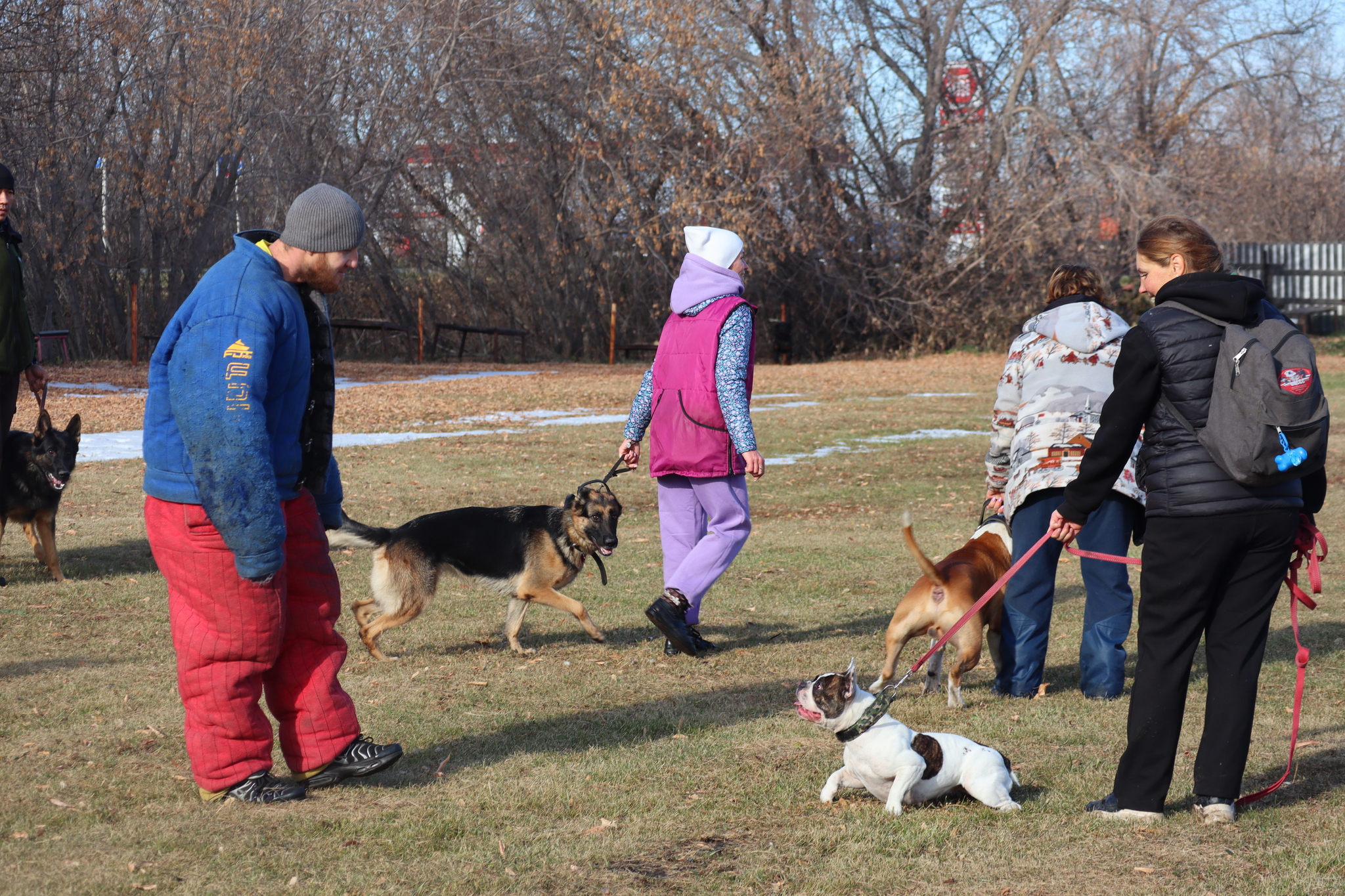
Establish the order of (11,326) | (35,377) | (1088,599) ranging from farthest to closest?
(35,377) → (11,326) → (1088,599)

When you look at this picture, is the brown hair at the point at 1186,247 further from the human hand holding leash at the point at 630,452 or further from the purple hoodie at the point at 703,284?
the human hand holding leash at the point at 630,452

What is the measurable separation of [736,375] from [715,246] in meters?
0.64

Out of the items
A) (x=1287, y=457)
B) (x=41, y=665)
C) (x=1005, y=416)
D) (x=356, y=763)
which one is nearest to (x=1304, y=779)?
(x=1287, y=457)

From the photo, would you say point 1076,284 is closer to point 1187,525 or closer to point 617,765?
point 1187,525

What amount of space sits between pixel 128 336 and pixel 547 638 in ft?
70.1

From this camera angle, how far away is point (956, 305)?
28.1 m

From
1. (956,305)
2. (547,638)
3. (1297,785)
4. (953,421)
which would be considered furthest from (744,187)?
(1297,785)

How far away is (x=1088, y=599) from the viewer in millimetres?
5250

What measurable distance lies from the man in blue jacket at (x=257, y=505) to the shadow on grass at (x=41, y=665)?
6.52 ft

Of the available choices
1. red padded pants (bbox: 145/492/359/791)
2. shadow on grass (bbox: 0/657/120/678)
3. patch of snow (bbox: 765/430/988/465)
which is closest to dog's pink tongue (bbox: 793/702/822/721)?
red padded pants (bbox: 145/492/359/791)

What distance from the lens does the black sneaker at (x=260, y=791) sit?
3891mm

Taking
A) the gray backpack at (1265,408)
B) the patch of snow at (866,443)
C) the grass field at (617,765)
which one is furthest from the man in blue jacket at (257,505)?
the patch of snow at (866,443)

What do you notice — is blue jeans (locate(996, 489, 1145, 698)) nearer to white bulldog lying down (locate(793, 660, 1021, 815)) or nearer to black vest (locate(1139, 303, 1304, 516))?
white bulldog lying down (locate(793, 660, 1021, 815))

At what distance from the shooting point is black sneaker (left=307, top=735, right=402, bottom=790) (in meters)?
4.04
